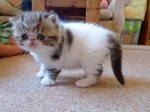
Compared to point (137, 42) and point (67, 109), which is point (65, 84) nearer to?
point (67, 109)

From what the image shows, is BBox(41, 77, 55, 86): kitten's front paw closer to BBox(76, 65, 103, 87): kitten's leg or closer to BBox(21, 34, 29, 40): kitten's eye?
BBox(76, 65, 103, 87): kitten's leg

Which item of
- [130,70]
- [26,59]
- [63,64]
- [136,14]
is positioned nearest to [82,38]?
[63,64]

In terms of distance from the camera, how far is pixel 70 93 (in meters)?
1.20

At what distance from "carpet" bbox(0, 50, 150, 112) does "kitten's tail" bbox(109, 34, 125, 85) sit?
0.20ft

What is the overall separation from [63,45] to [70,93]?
230mm

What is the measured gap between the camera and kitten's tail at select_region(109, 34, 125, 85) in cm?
127

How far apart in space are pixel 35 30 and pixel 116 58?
1.33ft

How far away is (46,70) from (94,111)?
421mm

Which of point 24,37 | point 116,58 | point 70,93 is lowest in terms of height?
point 70,93

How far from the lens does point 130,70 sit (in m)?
1.63

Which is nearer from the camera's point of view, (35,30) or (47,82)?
(35,30)

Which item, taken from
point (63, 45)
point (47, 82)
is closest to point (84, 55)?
point (63, 45)

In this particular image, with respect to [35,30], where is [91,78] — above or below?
below

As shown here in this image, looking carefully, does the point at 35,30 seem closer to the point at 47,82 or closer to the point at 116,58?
the point at 47,82
